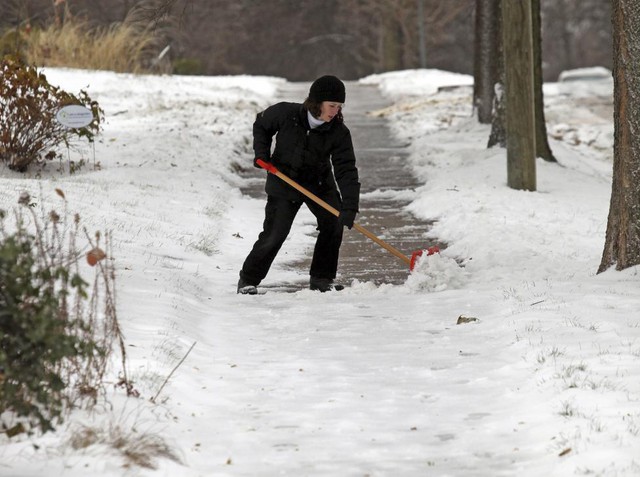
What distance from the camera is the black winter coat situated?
26.5ft

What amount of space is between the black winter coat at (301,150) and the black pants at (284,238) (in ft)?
0.40

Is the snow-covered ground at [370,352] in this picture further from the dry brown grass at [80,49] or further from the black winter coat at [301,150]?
the dry brown grass at [80,49]

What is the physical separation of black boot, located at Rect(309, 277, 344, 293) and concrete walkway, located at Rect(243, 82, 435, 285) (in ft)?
1.26

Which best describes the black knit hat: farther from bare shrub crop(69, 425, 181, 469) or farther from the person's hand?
bare shrub crop(69, 425, 181, 469)

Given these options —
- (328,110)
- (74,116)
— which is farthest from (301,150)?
(74,116)

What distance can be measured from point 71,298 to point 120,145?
1047cm

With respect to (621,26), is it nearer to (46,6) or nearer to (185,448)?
(185,448)

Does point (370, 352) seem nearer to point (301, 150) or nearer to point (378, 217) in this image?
point (301, 150)

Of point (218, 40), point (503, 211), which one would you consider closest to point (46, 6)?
point (218, 40)

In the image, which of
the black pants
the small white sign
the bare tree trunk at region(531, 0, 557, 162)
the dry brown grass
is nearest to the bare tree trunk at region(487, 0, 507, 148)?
the bare tree trunk at region(531, 0, 557, 162)

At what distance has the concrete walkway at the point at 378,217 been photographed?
9.26 m

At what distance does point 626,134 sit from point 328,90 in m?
2.20

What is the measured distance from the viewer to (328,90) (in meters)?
7.71

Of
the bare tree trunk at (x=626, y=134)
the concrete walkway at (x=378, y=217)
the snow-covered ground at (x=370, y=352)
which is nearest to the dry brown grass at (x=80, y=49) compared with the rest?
the concrete walkway at (x=378, y=217)
